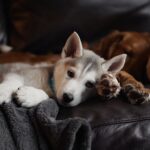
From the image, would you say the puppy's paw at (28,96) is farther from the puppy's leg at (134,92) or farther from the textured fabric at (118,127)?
the puppy's leg at (134,92)

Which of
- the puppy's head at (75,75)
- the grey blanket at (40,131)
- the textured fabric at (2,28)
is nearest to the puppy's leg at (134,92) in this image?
the puppy's head at (75,75)

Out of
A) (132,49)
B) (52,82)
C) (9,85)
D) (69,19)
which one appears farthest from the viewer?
(69,19)

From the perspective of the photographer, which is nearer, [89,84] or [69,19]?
[89,84]

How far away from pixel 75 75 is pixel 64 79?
4 cm

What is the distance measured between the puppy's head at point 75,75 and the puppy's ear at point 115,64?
0.03 m

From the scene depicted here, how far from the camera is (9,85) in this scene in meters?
1.28

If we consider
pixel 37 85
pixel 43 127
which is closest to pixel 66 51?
pixel 37 85

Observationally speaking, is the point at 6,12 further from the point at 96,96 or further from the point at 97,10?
the point at 96,96

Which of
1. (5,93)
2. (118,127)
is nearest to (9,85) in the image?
(5,93)

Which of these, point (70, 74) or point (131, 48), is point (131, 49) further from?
point (70, 74)

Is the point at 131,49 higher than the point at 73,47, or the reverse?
the point at 73,47

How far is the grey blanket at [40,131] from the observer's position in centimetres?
110

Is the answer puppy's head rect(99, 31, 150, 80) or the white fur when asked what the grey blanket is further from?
puppy's head rect(99, 31, 150, 80)

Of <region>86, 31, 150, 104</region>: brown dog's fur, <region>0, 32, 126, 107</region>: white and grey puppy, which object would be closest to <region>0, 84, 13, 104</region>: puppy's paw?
<region>0, 32, 126, 107</region>: white and grey puppy
